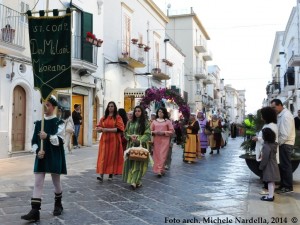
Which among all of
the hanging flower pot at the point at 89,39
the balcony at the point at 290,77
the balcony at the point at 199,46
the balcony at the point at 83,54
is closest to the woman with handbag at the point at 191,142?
the balcony at the point at 83,54

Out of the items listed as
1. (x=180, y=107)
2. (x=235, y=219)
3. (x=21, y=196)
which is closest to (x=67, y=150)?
(x=180, y=107)

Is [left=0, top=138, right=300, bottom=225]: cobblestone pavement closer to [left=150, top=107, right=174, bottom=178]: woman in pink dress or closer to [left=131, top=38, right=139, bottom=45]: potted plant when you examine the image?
[left=150, top=107, right=174, bottom=178]: woman in pink dress

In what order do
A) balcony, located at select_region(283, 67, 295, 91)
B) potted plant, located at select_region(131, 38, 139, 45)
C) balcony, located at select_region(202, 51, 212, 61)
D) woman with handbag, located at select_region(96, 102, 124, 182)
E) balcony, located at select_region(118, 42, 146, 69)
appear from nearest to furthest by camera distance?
woman with handbag, located at select_region(96, 102, 124, 182) → balcony, located at select_region(118, 42, 146, 69) → potted plant, located at select_region(131, 38, 139, 45) → balcony, located at select_region(283, 67, 295, 91) → balcony, located at select_region(202, 51, 212, 61)

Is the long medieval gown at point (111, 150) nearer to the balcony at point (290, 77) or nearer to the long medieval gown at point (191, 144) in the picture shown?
the long medieval gown at point (191, 144)

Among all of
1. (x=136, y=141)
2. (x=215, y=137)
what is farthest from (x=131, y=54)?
(x=136, y=141)

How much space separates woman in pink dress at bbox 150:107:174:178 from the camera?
891 cm

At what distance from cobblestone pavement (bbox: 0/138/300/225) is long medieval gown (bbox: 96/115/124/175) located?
0.32 meters

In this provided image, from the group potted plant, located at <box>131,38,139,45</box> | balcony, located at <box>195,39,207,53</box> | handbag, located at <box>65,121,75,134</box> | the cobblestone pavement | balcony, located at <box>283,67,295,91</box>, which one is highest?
balcony, located at <box>195,39,207,53</box>

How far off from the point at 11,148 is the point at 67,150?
2.39 metres

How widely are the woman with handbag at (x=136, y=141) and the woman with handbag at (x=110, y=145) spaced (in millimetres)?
300

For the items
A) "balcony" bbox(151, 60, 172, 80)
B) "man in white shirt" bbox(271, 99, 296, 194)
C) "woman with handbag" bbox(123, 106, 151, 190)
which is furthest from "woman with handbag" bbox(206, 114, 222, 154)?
"balcony" bbox(151, 60, 172, 80)

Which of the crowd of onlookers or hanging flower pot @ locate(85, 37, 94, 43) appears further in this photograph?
hanging flower pot @ locate(85, 37, 94, 43)

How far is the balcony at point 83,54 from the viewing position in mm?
16141

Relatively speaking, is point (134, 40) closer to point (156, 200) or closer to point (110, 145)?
point (110, 145)
